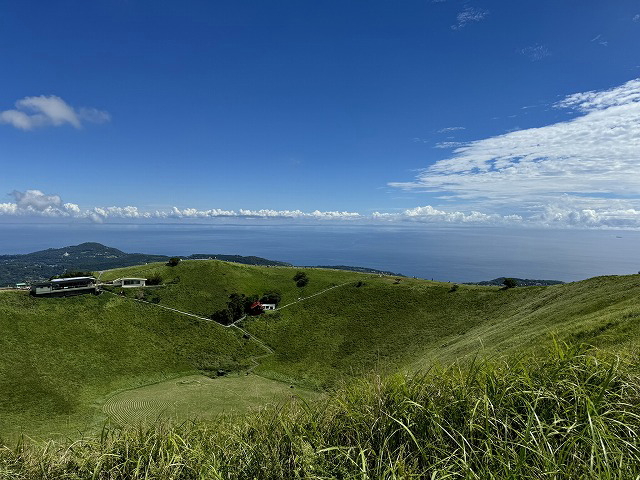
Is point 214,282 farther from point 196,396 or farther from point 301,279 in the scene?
point 196,396

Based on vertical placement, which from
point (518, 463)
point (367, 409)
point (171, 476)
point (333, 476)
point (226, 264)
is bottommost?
point (226, 264)

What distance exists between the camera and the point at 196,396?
50.3 m

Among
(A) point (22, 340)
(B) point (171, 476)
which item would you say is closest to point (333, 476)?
(B) point (171, 476)

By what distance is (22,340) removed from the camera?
188 ft

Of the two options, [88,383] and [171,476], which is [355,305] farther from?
[171,476]

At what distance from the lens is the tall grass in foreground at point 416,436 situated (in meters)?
4.71

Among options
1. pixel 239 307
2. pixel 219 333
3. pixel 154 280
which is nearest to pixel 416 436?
pixel 219 333

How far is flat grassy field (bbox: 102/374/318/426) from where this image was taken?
44.8 m

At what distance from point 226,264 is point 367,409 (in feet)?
322

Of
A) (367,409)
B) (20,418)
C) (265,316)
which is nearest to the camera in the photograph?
(367,409)

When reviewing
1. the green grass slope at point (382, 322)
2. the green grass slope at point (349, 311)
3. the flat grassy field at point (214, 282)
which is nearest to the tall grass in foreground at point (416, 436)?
the green grass slope at point (349, 311)

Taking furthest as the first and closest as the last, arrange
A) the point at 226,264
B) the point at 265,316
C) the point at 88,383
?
the point at 226,264 → the point at 265,316 → the point at 88,383

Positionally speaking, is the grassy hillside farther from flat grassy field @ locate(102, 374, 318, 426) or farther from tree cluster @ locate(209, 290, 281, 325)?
tree cluster @ locate(209, 290, 281, 325)

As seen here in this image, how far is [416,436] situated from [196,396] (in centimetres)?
5348
